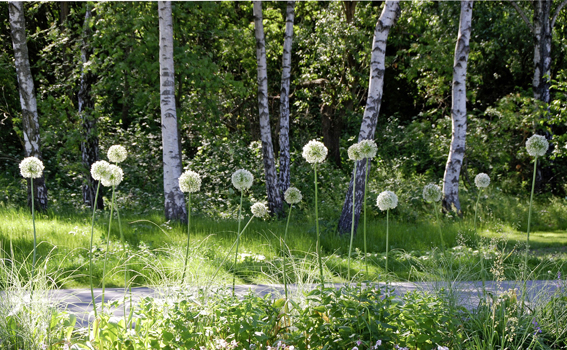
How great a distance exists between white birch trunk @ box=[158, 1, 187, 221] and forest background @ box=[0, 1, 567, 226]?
1.36 metres

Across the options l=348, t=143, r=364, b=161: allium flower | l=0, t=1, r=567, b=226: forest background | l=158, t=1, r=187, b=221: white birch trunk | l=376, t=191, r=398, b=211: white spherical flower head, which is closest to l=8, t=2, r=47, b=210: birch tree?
l=0, t=1, r=567, b=226: forest background

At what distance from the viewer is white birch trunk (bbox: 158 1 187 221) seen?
7391 millimetres

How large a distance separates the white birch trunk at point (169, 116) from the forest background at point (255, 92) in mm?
1362

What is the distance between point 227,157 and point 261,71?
334 centimetres

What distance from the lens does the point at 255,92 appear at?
518 inches

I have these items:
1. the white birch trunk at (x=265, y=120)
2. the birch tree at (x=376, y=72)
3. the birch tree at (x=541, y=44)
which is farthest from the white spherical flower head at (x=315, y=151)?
the birch tree at (x=541, y=44)

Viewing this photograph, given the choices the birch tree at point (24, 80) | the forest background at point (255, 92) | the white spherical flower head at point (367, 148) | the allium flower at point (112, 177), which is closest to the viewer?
the allium flower at point (112, 177)

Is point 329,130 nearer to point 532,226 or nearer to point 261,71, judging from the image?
point 261,71

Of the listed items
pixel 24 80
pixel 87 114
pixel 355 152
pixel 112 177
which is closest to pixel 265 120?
pixel 87 114

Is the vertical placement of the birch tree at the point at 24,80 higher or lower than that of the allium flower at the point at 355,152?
higher

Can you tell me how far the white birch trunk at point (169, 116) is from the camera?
24.2 feet

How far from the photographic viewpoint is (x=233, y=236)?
663cm

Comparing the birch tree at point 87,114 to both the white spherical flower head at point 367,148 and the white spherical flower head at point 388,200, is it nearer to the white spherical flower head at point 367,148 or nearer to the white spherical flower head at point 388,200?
the white spherical flower head at point 367,148

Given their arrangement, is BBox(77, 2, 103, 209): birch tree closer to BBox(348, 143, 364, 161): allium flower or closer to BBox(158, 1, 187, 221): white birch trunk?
BBox(158, 1, 187, 221): white birch trunk
